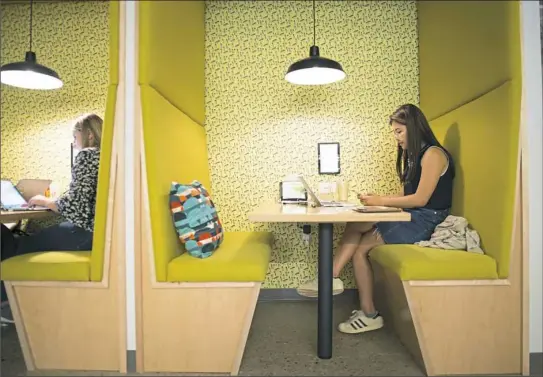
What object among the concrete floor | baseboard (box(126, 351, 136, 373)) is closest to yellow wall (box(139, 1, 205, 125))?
baseboard (box(126, 351, 136, 373))

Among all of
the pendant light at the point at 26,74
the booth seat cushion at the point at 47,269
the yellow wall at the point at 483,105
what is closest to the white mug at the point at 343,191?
the yellow wall at the point at 483,105

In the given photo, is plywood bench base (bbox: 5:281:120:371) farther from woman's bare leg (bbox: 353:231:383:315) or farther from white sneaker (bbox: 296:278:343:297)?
woman's bare leg (bbox: 353:231:383:315)

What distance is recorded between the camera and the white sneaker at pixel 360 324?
188 centimetres

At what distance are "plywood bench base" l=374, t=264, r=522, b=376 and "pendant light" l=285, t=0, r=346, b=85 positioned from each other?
1.17 metres

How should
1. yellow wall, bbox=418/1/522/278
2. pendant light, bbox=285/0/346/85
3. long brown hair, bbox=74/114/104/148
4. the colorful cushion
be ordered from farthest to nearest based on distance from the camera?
1. pendant light, bbox=285/0/346/85
2. long brown hair, bbox=74/114/104/148
3. the colorful cushion
4. yellow wall, bbox=418/1/522/278

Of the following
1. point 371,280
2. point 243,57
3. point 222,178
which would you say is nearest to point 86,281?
point 222,178

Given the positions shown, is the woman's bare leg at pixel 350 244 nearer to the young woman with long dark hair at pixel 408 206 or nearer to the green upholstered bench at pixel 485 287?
the young woman with long dark hair at pixel 408 206

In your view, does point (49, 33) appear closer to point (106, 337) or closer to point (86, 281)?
point (86, 281)

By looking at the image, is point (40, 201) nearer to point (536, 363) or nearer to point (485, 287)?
point (485, 287)

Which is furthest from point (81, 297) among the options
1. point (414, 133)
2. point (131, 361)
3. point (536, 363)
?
point (536, 363)

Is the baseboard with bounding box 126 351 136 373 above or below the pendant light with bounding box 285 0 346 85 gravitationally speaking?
below

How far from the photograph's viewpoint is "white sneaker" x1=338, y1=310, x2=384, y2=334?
1.88 metres

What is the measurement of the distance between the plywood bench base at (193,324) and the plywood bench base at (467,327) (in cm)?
71

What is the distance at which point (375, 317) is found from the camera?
76.1 inches
